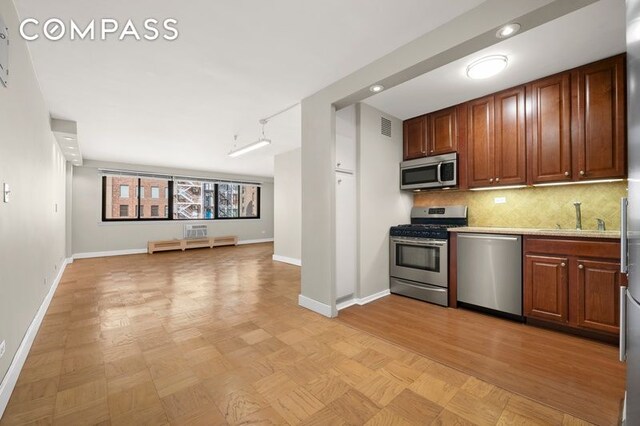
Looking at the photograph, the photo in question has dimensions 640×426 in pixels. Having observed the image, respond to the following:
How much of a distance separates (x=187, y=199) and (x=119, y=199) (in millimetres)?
1756

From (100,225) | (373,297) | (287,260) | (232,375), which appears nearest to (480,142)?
(373,297)

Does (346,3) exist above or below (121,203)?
above

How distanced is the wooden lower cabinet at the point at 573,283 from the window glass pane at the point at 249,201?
8.56 metres

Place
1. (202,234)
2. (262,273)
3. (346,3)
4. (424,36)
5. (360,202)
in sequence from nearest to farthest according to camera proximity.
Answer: (346,3) < (424,36) < (360,202) < (262,273) < (202,234)

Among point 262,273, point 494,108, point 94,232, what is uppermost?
point 494,108

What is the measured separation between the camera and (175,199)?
27.1 ft

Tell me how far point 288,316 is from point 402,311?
130 cm

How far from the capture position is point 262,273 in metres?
5.10

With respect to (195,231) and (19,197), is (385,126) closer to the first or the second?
(19,197)

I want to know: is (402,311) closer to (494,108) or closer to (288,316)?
(288,316)

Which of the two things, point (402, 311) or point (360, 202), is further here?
point (360, 202)

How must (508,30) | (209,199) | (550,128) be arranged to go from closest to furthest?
(508,30) < (550,128) < (209,199)

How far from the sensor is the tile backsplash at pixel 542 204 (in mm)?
2662

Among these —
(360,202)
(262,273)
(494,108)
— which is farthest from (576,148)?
(262,273)
